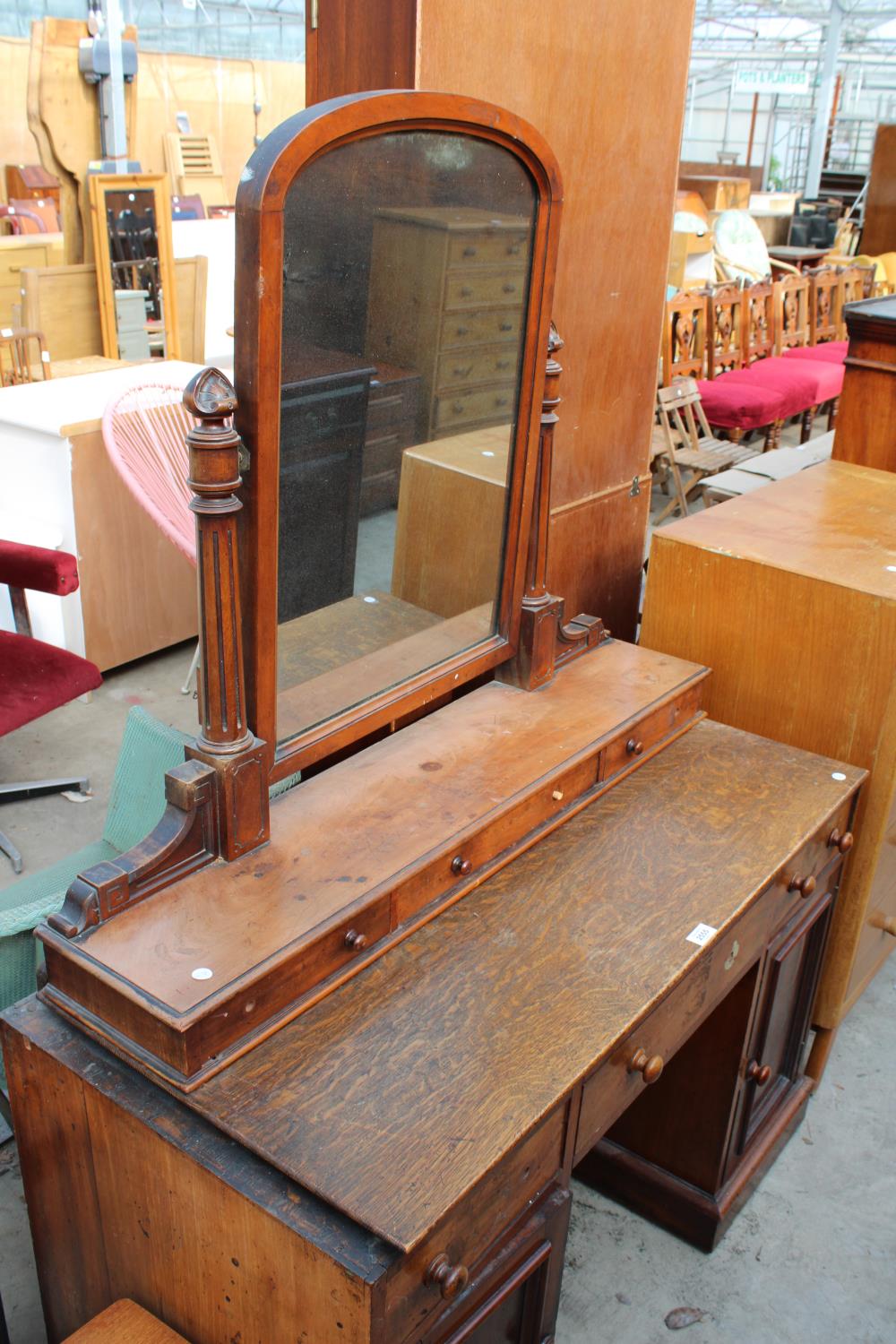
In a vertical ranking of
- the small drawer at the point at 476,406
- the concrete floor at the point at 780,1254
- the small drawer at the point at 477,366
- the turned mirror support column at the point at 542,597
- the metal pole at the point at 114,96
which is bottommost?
the concrete floor at the point at 780,1254

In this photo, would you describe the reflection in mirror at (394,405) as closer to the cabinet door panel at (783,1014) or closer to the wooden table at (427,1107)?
the wooden table at (427,1107)

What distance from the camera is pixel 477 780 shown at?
6.30ft

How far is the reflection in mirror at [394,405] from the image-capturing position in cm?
156

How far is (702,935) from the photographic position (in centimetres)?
174

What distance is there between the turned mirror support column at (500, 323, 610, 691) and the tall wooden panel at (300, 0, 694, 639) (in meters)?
0.42

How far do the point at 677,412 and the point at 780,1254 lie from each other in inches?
184

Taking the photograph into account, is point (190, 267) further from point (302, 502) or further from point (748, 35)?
point (748, 35)

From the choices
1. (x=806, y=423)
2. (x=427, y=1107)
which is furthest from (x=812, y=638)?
(x=806, y=423)

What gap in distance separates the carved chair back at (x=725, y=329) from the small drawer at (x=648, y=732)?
5.34 m

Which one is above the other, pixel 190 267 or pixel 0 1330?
pixel 190 267

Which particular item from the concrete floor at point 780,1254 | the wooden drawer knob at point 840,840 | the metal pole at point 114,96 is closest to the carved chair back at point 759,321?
the metal pole at point 114,96

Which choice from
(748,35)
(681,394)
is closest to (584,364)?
(681,394)

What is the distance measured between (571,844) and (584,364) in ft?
3.80

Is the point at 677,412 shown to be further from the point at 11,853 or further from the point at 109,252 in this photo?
the point at 11,853
